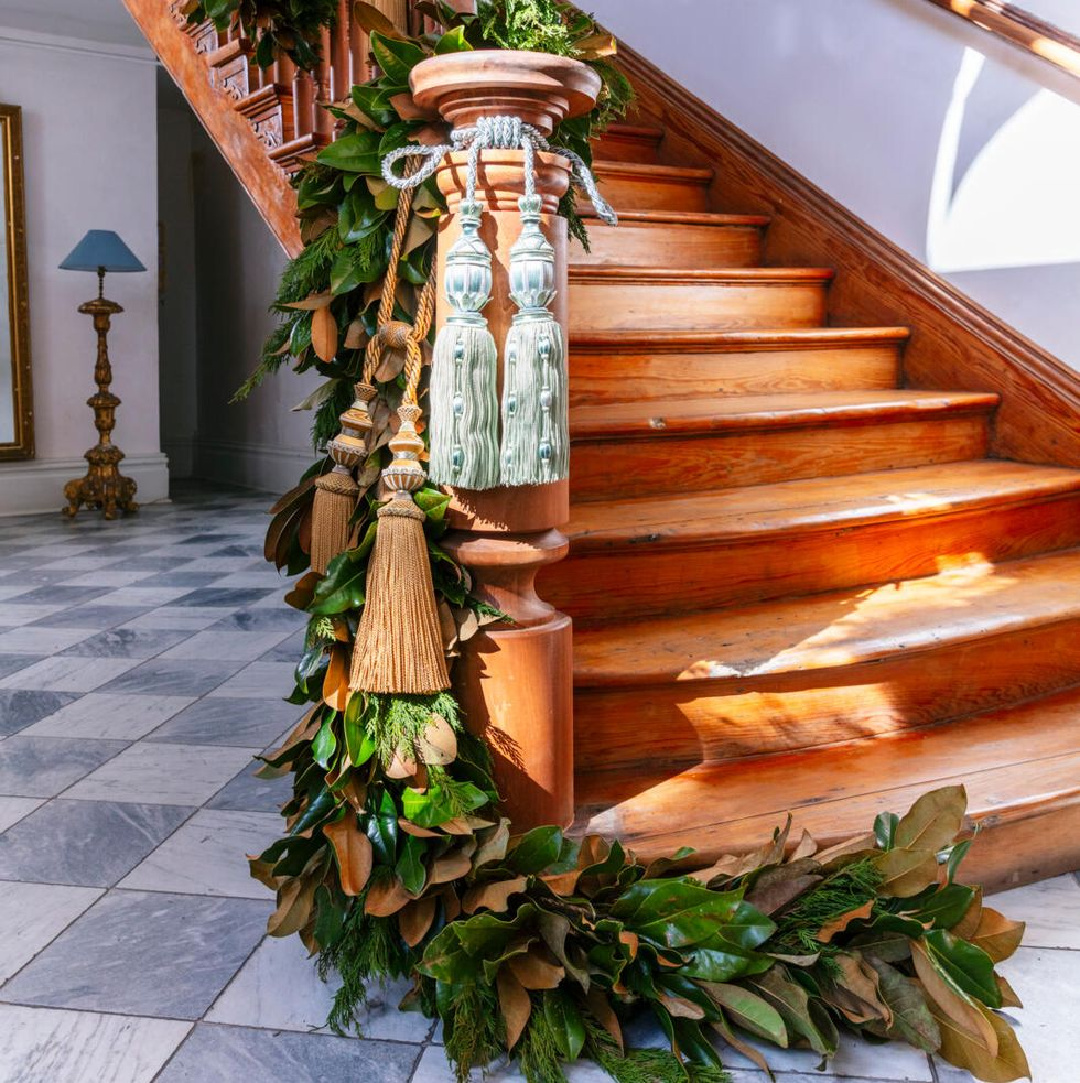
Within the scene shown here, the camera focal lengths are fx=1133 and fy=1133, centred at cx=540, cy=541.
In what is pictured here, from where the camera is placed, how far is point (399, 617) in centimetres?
126

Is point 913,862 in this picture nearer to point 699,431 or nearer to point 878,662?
point 878,662

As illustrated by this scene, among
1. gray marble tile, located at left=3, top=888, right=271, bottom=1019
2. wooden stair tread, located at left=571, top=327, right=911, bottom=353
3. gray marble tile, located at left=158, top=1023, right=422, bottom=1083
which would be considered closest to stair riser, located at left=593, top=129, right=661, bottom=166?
wooden stair tread, located at left=571, top=327, right=911, bottom=353

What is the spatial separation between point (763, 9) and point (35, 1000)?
2893 millimetres

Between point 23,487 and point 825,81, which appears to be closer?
point 825,81

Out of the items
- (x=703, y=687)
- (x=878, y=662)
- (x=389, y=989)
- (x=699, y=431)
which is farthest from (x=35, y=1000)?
(x=699, y=431)

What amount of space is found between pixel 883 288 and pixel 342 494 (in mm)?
1800

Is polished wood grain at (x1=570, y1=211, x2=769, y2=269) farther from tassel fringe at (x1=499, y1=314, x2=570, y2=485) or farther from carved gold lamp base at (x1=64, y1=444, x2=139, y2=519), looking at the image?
carved gold lamp base at (x1=64, y1=444, x2=139, y2=519)

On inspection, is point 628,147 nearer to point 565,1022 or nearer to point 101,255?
point 565,1022

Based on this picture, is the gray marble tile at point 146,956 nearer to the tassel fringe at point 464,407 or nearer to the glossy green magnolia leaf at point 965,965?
the tassel fringe at point 464,407

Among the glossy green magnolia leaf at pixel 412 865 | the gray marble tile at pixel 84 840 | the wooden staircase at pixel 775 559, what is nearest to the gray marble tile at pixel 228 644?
the gray marble tile at pixel 84 840

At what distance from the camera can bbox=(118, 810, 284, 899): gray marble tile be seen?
165cm

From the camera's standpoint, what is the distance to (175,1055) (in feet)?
4.03

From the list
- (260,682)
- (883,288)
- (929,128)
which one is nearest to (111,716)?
(260,682)

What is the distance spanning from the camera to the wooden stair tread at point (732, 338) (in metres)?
2.25
